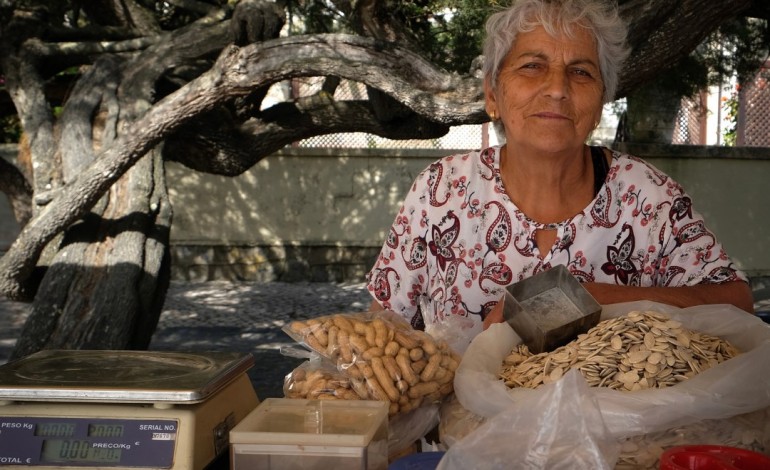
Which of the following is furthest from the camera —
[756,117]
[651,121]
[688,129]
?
[688,129]

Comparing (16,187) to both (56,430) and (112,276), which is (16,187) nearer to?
(112,276)

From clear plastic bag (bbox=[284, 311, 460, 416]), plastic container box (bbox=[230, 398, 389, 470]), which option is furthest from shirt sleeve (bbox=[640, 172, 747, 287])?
plastic container box (bbox=[230, 398, 389, 470])

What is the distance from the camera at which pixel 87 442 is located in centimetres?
121

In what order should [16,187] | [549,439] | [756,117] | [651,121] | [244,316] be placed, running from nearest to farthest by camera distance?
[549,439] < [16,187] < [244,316] < [651,121] < [756,117]

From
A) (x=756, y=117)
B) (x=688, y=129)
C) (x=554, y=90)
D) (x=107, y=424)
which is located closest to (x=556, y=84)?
(x=554, y=90)

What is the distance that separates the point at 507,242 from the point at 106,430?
1078 mm

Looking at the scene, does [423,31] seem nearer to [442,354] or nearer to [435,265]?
[435,265]

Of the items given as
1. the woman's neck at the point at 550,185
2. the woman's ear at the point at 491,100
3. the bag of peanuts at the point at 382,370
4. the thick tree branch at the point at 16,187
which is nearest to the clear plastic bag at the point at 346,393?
the bag of peanuts at the point at 382,370

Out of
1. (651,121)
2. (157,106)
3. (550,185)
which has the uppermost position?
(651,121)

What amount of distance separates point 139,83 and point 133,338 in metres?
1.26

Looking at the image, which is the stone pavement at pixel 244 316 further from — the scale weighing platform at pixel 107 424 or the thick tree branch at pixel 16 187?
the scale weighing platform at pixel 107 424

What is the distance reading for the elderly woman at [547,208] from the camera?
1872 millimetres

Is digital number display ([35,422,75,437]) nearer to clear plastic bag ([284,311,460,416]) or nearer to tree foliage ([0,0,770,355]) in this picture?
clear plastic bag ([284,311,460,416])

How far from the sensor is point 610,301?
5.63 feet
